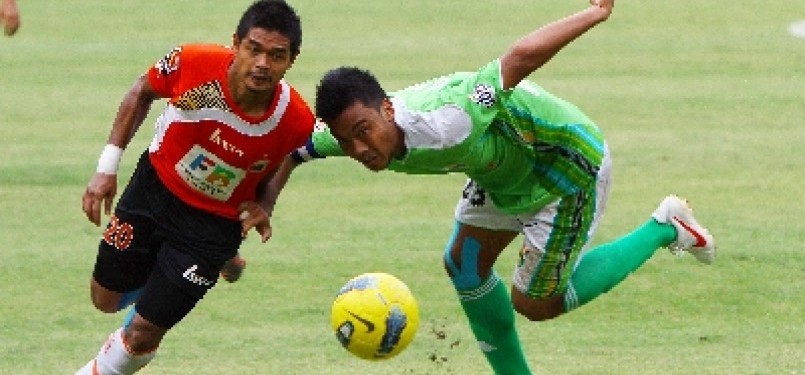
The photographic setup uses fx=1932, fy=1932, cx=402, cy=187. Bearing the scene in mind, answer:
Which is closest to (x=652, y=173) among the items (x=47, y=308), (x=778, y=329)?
(x=778, y=329)

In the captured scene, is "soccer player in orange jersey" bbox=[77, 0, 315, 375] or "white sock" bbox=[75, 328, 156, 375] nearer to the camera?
"soccer player in orange jersey" bbox=[77, 0, 315, 375]

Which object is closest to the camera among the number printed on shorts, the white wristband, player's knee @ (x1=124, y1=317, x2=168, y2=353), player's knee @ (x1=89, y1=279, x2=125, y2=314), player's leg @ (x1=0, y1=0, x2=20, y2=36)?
the white wristband

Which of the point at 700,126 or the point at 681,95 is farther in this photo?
the point at 681,95

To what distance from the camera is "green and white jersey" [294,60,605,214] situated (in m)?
8.29

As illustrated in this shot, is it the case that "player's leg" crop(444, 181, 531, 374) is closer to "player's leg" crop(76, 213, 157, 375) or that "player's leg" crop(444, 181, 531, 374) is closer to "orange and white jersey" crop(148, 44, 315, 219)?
"orange and white jersey" crop(148, 44, 315, 219)

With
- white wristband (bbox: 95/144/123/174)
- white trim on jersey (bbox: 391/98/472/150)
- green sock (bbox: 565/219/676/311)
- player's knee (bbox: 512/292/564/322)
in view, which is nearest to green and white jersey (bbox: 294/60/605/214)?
white trim on jersey (bbox: 391/98/472/150)

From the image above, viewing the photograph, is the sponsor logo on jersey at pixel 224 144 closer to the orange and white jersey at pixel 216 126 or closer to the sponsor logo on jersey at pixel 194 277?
the orange and white jersey at pixel 216 126

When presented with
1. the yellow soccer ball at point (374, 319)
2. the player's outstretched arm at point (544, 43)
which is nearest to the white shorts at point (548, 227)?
the yellow soccer ball at point (374, 319)

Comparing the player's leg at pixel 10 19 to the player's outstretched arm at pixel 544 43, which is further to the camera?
the player's leg at pixel 10 19

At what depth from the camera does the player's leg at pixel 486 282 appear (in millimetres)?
9391

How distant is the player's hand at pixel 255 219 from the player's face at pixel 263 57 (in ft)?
2.26

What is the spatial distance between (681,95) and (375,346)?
8.78 meters

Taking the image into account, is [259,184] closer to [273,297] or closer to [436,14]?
[273,297]

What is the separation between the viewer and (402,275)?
38.1ft
